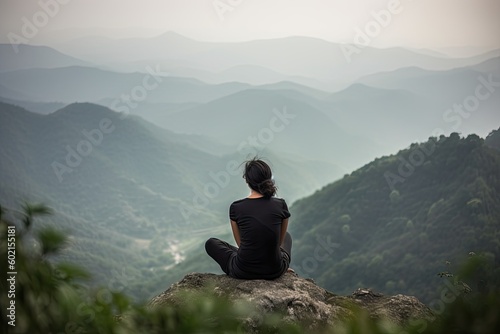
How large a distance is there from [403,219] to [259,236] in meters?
118

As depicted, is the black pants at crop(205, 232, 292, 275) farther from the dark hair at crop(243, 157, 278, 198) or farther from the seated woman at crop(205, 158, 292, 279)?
the dark hair at crop(243, 157, 278, 198)

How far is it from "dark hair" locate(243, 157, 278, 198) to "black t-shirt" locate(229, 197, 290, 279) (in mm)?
120

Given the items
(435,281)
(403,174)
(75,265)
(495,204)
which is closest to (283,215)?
(75,265)

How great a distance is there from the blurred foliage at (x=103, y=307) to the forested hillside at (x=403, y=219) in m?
79.3

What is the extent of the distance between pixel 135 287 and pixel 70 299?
488 ft

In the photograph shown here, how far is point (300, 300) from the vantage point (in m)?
5.60

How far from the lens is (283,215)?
6.20m

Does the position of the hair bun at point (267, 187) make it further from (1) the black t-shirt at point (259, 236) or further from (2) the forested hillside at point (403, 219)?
(2) the forested hillside at point (403, 219)

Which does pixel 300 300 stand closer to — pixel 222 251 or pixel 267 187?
pixel 267 187

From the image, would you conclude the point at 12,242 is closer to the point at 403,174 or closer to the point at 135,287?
the point at 403,174

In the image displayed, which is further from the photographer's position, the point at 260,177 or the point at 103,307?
the point at 260,177

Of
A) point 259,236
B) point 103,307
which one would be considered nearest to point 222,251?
point 259,236

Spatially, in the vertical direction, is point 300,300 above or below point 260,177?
below

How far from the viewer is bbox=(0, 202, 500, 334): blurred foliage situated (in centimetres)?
177
